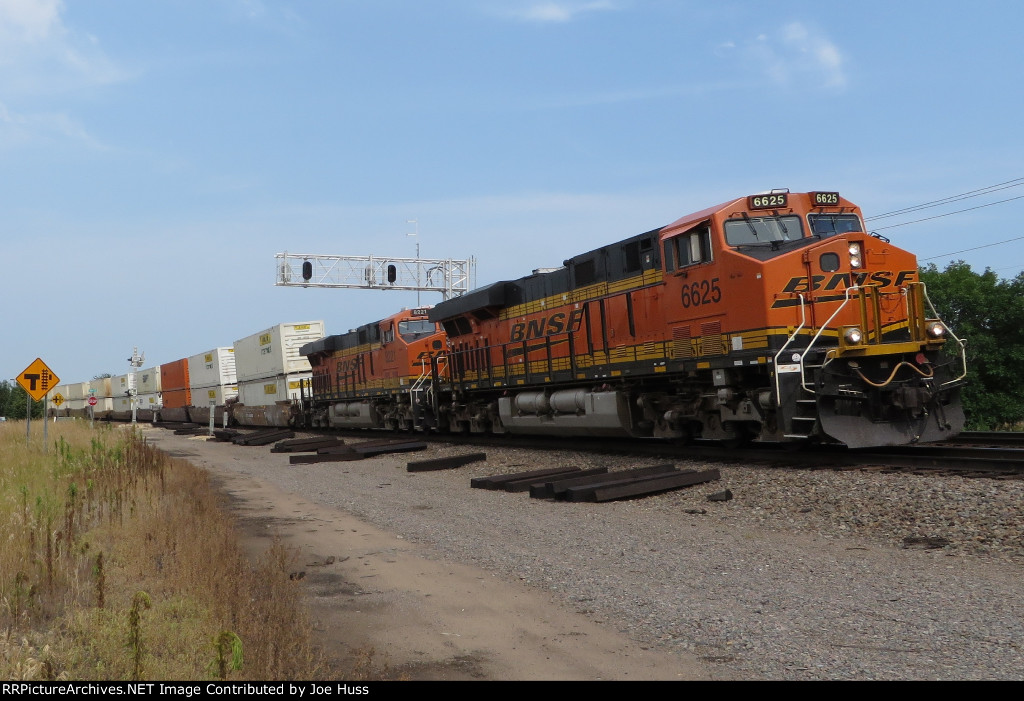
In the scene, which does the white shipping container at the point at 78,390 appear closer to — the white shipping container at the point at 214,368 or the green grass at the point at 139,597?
the white shipping container at the point at 214,368

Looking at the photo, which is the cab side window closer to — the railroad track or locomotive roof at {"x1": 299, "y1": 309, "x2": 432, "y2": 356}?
the railroad track

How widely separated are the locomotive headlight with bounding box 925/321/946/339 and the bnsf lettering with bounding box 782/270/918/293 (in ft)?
2.76

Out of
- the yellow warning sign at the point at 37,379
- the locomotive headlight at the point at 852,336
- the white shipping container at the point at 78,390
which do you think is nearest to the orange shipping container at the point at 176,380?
the white shipping container at the point at 78,390

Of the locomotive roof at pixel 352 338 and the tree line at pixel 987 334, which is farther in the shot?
the tree line at pixel 987 334

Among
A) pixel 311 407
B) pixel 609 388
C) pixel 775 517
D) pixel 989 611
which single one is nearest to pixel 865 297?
pixel 775 517

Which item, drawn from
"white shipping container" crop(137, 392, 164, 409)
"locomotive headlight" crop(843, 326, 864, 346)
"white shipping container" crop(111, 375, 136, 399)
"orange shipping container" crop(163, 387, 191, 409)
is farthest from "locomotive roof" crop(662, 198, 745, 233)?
"white shipping container" crop(111, 375, 136, 399)

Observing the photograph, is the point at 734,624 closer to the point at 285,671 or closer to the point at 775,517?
the point at 285,671

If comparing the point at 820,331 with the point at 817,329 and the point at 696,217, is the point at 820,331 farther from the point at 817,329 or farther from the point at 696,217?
the point at 696,217

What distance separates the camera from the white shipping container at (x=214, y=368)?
45.4 m

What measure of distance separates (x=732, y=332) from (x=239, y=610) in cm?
957

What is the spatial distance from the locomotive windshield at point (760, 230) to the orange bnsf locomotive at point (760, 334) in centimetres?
2

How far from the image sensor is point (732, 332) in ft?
44.0

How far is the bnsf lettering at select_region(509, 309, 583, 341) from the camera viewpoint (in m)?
18.3

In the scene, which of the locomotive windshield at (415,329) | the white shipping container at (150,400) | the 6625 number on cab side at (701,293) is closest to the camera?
the 6625 number on cab side at (701,293)
